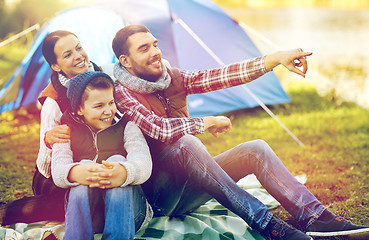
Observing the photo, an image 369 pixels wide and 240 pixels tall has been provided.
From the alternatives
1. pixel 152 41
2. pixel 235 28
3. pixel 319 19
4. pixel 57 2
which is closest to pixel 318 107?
pixel 235 28

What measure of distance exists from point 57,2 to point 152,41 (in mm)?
7321

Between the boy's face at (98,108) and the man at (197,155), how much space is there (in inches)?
5.5

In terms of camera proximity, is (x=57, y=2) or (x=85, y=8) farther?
(x=57, y=2)

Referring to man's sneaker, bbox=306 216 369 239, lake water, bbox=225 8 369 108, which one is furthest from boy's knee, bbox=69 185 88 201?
lake water, bbox=225 8 369 108

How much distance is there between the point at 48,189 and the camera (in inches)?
96.8

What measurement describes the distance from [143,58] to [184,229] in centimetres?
99

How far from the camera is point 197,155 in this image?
2.21 metres

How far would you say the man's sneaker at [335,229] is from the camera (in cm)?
222

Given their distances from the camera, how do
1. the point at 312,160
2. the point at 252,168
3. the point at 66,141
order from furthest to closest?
1. the point at 312,160
2. the point at 252,168
3. the point at 66,141

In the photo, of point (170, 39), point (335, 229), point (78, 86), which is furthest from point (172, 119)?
point (170, 39)

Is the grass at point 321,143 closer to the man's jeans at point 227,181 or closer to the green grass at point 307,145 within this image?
the green grass at point 307,145

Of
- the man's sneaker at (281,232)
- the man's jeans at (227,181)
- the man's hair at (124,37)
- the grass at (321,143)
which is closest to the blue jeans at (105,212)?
the man's jeans at (227,181)

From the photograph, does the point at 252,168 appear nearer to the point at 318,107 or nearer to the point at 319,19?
the point at 318,107

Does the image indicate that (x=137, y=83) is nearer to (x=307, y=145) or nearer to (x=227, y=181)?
(x=227, y=181)
